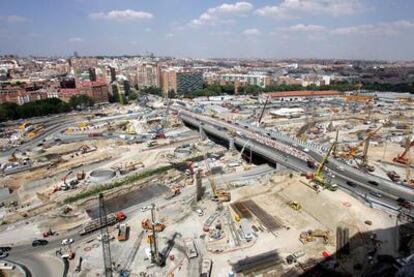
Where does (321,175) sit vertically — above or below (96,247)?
above

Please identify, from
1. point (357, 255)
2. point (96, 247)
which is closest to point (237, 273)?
point (357, 255)

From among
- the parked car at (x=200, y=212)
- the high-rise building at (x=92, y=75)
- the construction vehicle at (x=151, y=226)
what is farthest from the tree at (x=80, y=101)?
the parked car at (x=200, y=212)

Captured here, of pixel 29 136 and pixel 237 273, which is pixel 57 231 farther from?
pixel 29 136

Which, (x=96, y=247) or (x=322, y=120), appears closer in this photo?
(x=96, y=247)

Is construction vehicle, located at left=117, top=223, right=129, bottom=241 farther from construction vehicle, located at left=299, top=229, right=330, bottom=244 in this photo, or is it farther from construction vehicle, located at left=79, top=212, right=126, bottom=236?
construction vehicle, located at left=299, top=229, right=330, bottom=244

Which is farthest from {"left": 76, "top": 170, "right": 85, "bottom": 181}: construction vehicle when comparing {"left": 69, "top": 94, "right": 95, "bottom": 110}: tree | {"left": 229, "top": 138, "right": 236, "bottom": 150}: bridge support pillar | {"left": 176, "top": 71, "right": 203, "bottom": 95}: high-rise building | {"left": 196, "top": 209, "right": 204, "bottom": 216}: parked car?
{"left": 176, "top": 71, "right": 203, "bottom": 95}: high-rise building

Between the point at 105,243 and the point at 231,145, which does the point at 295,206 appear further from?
the point at 231,145

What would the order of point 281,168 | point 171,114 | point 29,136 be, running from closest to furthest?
point 281,168 → point 29,136 → point 171,114

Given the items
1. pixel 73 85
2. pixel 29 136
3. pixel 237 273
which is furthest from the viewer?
pixel 73 85
